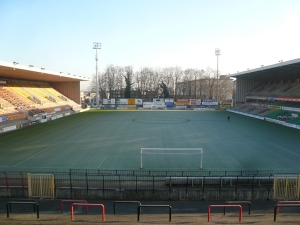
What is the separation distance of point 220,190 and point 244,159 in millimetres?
7399

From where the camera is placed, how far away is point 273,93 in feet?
164

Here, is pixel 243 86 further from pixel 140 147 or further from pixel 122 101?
pixel 140 147

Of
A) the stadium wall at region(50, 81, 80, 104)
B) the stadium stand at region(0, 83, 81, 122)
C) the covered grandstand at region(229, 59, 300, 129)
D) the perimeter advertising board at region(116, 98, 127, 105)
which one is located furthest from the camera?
the perimeter advertising board at region(116, 98, 127, 105)

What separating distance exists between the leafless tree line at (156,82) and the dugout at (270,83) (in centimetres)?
2249

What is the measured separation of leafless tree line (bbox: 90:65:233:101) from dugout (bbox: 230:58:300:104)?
73.8ft

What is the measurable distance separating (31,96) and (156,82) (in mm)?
51156

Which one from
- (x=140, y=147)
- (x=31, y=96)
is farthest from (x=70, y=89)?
(x=140, y=147)

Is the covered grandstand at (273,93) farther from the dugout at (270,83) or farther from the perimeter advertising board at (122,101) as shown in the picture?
the perimeter advertising board at (122,101)

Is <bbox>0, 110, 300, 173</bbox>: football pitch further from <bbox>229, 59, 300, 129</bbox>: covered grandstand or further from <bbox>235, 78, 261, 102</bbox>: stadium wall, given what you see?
<bbox>235, 78, 261, 102</bbox>: stadium wall

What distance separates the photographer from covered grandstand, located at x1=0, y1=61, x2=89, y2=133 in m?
32.8

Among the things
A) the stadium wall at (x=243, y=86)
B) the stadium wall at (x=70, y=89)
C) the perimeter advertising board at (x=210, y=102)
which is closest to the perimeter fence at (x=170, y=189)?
the stadium wall at (x=70, y=89)

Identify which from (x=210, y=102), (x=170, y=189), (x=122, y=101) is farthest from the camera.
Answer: (x=122, y=101)

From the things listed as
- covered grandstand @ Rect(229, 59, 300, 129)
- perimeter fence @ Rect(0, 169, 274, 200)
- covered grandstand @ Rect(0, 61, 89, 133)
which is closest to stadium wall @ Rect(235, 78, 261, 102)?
covered grandstand @ Rect(229, 59, 300, 129)

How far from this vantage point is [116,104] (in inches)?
2586
